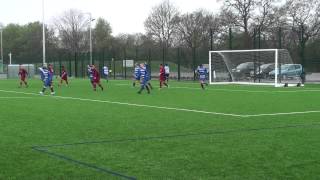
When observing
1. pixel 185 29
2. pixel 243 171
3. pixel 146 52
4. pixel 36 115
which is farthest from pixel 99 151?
pixel 185 29

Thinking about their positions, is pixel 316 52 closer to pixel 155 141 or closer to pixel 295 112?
pixel 295 112

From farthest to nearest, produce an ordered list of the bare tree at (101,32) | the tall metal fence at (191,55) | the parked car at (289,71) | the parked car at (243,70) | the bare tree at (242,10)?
the bare tree at (101,32) → the bare tree at (242,10) → the tall metal fence at (191,55) → the parked car at (243,70) → the parked car at (289,71)

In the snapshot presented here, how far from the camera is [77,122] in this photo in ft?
48.9

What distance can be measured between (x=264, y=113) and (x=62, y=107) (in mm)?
7705

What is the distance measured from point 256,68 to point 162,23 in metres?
52.9

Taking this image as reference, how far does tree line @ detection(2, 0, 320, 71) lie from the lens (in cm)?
4547

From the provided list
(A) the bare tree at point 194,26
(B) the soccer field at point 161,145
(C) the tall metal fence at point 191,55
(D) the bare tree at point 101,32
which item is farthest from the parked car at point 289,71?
(D) the bare tree at point 101,32

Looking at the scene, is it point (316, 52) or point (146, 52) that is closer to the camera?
point (316, 52)

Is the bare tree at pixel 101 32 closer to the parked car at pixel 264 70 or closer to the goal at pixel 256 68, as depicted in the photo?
the goal at pixel 256 68

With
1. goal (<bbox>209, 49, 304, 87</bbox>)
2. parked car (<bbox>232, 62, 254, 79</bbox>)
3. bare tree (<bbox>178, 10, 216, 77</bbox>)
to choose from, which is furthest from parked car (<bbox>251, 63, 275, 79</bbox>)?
bare tree (<bbox>178, 10, 216, 77</bbox>)

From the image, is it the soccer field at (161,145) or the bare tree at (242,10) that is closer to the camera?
the soccer field at (161,145)

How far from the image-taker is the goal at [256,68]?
3878cm

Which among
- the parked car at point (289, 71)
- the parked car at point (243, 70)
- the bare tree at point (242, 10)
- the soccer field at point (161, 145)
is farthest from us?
the bare tree at point (242, 10)

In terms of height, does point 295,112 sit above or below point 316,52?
below
